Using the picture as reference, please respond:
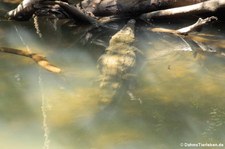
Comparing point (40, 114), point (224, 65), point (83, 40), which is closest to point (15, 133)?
point (40, 114)

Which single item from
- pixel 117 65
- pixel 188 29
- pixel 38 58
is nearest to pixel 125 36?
pixel 188 29

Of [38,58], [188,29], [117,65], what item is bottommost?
[188,29]

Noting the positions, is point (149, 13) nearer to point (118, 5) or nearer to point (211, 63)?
point (118, 5)

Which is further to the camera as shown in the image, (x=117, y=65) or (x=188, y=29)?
(x=188, y=29)

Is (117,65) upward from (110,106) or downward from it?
upward

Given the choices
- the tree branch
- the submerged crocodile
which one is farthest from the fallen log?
the submerged crocodile

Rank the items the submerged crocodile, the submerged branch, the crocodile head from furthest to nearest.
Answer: the crocodile head, the submerged branch, the submerged crocodile

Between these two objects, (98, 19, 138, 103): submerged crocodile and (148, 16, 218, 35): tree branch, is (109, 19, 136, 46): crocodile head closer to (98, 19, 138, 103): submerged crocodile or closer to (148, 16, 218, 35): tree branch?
(98, 19, 138, 103): submerged crocodile

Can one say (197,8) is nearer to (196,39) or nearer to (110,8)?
(196,39)
